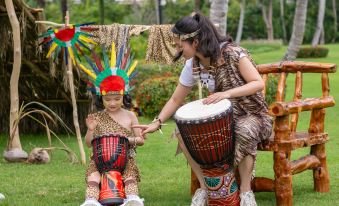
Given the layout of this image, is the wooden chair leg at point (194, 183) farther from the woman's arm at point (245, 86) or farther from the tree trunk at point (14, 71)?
the tree trunk at point (14, 71)

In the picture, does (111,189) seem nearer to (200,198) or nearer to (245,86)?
(200,198)

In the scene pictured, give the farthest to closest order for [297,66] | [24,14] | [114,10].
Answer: [114,10], [24,14], [297,66]

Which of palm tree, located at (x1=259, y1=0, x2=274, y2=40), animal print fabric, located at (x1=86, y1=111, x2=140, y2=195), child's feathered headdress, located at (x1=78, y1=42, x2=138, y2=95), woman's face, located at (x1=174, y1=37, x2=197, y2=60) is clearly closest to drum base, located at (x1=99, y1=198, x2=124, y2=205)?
animal print fabric, located at (x1=86, y1=111, x2=140, y2=195)

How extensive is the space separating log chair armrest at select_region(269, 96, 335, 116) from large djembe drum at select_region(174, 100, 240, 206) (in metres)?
0.36

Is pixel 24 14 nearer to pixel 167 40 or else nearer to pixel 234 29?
pixel 167 40

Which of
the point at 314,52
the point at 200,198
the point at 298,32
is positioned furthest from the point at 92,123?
the point at 314,52

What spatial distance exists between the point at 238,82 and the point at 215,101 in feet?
0.98

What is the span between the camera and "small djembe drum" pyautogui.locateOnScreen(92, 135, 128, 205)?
5.90 m

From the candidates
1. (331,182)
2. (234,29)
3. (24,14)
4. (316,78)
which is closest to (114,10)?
(234,29)

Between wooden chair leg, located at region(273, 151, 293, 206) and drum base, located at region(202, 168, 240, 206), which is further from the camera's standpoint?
wooden chair leg, located at region(273, 151, 293, 206)

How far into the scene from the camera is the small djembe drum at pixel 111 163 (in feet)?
19.4

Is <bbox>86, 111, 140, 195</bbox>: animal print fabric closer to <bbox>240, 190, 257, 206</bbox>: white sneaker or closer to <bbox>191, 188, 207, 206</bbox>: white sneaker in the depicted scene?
<bbox>191, 188, 207, 206</bbox>: white sneaker

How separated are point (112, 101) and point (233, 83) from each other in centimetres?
105

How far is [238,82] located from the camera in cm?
582
